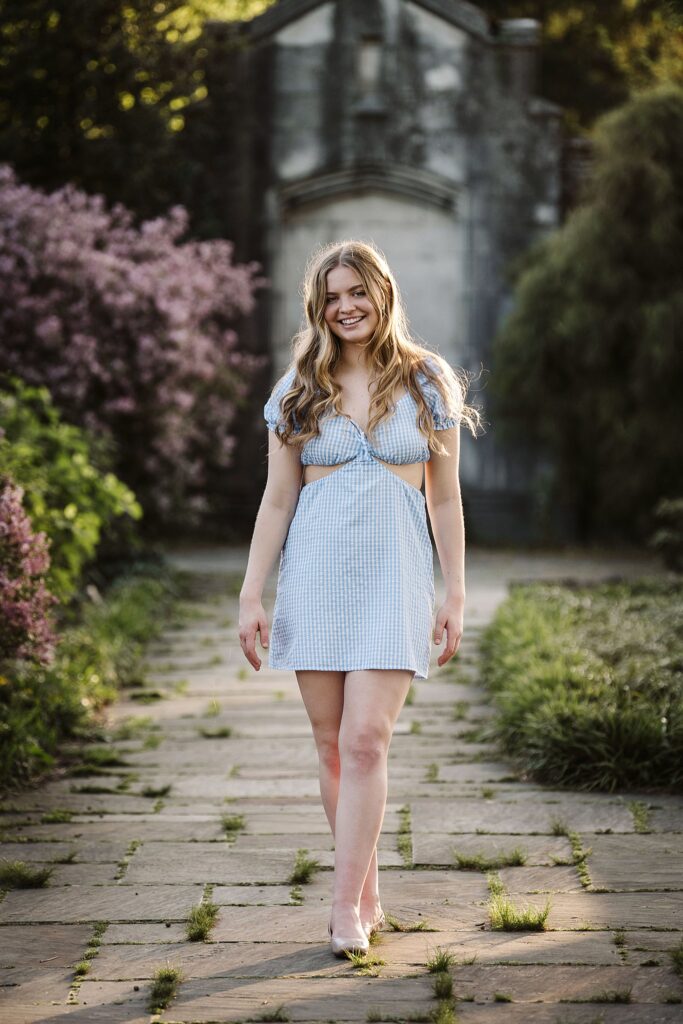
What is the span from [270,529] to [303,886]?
1123 millimetres

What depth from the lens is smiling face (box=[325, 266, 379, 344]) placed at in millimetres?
3542

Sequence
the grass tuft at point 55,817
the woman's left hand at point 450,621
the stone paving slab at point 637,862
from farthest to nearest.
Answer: the grass tuft at point 55,817 → the stone paving slab at point 637,862 → the woman's left hand at point 450,621

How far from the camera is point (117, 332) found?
1043 centimetres

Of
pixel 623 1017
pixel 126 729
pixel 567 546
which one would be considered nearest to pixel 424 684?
pixel 126 729

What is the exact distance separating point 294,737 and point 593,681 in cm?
133

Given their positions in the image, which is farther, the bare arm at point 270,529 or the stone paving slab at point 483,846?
the stone paving slab at point 483,846

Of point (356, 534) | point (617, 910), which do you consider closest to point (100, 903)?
point (356, 534)

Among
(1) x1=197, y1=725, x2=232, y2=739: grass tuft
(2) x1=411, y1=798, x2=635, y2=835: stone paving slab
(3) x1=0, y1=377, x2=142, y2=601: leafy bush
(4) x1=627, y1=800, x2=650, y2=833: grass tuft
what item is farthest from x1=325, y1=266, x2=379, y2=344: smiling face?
(1) x1=197, y1=725, x2=232, y2=739: grass tuft

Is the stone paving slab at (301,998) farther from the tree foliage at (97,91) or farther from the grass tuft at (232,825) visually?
the tree foliage at (97,91)

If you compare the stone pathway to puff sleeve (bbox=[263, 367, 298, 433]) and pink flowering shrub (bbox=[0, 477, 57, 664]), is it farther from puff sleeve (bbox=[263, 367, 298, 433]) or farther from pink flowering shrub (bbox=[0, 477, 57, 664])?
puff sleeve (bbox=[263, 367, 298, 433])

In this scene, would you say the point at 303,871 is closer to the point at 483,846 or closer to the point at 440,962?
the point at 483,846

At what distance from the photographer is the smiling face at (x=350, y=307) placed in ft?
11.6

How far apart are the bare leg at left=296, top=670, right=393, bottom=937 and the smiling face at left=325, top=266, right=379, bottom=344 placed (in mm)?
907

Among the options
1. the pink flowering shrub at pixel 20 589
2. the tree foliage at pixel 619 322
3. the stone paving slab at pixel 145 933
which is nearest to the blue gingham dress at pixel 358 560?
the stone paving slab at pixel 145 933
